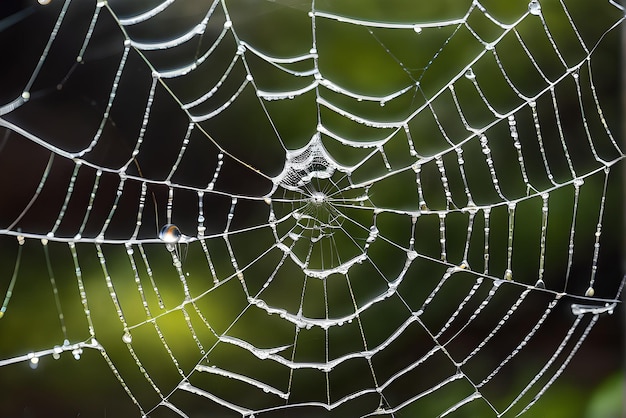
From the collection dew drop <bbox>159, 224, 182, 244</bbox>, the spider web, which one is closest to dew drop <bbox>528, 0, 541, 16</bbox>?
the spider web

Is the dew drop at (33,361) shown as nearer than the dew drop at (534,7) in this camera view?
Yes

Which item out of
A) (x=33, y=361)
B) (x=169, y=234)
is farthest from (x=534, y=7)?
(x=33, y=361)

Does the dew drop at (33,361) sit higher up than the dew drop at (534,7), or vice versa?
the dew drop at (534,7)

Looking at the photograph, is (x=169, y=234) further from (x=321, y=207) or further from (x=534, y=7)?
(x=534, y=7)

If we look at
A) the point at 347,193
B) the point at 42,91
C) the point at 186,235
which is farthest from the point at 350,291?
the point at 42,91

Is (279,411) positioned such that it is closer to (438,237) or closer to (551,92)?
(438,237)

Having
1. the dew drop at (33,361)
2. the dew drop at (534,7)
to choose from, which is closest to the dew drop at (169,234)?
the dew drop at (33,361)

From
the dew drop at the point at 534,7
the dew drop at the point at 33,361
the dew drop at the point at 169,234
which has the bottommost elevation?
the dew drop at the point at 33,361

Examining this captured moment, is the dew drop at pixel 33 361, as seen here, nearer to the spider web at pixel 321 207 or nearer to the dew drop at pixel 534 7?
the spider web at pixel 321 207
